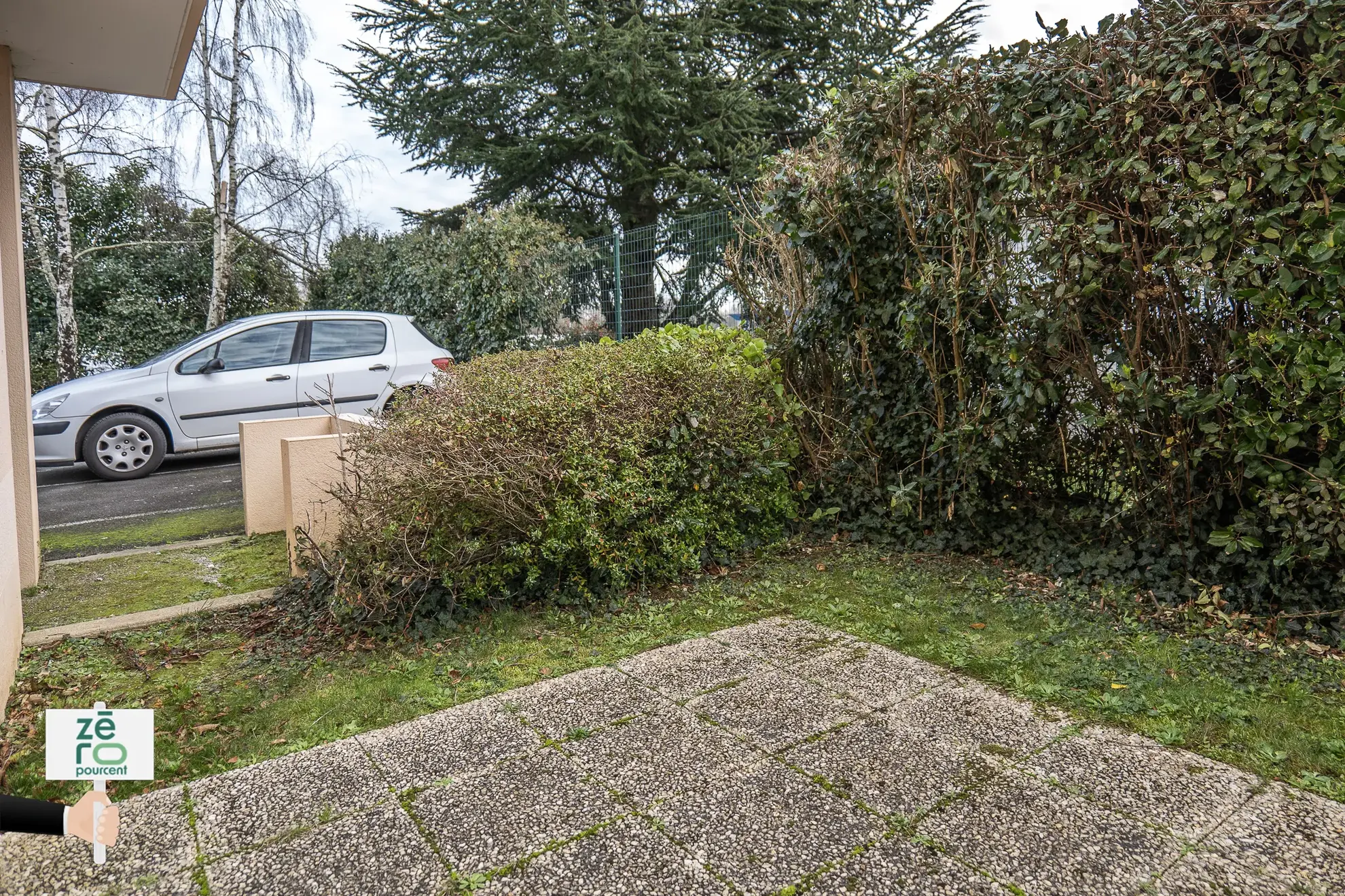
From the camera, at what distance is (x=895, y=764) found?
2561 mm

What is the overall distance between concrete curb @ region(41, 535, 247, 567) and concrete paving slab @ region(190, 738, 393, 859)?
11.9 feet

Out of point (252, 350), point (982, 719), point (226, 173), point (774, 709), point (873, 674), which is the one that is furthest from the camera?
point (226, 173)

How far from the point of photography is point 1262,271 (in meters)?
3.36

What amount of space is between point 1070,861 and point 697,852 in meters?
0.95

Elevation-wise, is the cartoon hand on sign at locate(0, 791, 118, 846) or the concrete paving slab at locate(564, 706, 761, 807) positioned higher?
the cartoon hand on sign at locate(0, 791, 118, 846)

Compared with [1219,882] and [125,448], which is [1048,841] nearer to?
[1219,882]

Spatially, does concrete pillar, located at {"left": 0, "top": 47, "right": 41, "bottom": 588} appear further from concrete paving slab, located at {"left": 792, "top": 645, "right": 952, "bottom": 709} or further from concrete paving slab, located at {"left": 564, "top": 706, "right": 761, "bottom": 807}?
concrete paving slab, located at {"left": 792, "top": 645, "right": 952, "bottom": 709}

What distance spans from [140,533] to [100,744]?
5499 millimetres

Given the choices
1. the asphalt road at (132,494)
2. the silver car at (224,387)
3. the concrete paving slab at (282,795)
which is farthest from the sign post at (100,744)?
the silver car at (224,387)

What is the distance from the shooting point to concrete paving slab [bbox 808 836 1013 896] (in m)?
1.97

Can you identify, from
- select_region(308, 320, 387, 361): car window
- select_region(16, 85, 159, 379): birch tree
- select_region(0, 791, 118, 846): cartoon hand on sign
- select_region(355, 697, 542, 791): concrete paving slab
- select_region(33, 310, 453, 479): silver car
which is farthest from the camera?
select_region(16, 85, 159, 379): birch tree

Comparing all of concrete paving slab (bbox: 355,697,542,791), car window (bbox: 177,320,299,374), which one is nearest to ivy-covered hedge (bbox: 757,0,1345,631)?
concrete paving slab (bbox: 355,697,542,791)

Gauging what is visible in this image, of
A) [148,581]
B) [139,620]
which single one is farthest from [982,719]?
[148,581]

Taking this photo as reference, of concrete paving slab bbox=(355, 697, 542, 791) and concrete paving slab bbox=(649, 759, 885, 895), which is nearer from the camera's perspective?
concrete paving slab bbox=(649, 759, 885, 895)
